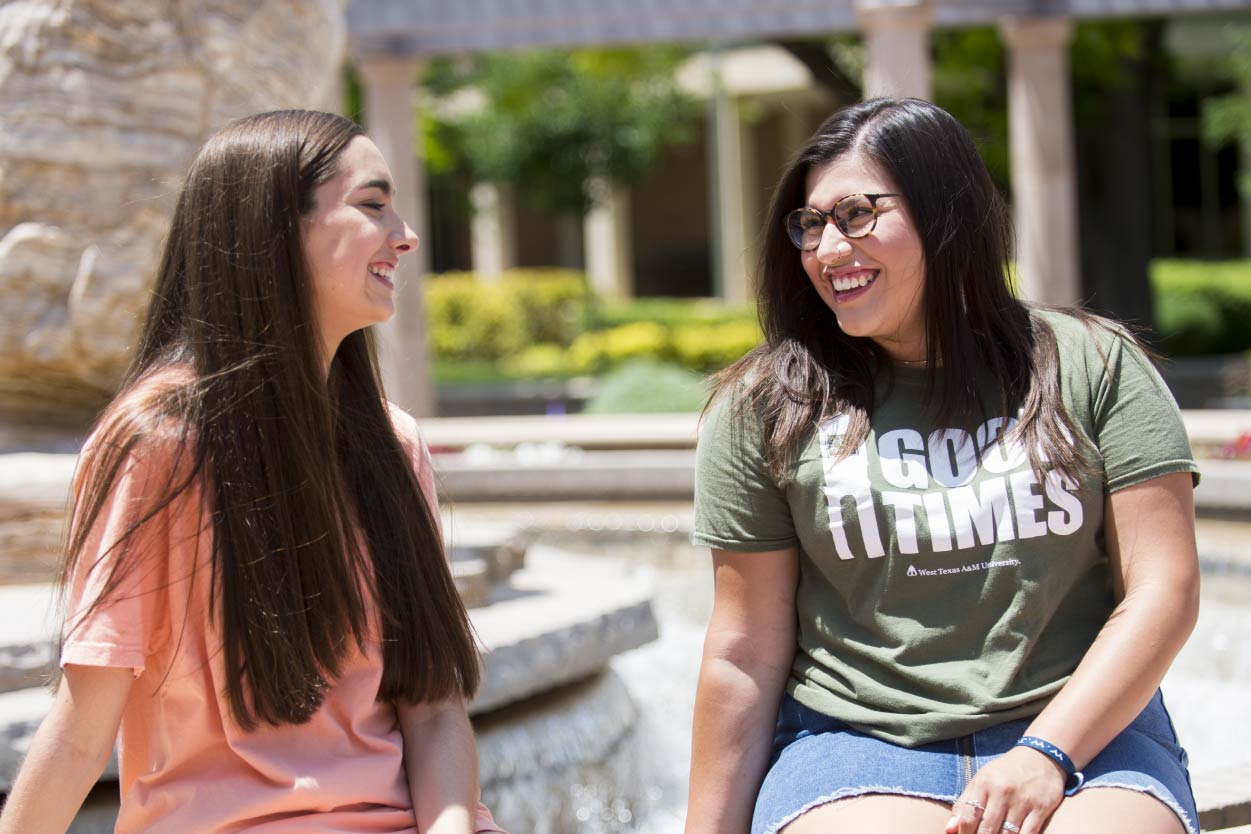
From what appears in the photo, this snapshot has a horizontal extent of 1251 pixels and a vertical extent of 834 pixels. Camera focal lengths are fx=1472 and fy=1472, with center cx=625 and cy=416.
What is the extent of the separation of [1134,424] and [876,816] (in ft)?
2.34

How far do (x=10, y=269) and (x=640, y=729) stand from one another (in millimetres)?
2150

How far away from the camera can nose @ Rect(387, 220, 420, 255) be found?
217cm

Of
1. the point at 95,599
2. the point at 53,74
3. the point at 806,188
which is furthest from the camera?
the point at 53,74

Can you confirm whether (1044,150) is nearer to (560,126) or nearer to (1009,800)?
(1009,800)

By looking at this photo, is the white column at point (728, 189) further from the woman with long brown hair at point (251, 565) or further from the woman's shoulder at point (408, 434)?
the woman with long brown hair at point (251, 565)

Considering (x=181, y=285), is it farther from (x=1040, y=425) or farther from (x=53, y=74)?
(x=53, y=74)

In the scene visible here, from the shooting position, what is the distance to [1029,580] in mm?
2229

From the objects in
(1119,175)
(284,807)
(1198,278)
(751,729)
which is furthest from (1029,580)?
(1198,278)

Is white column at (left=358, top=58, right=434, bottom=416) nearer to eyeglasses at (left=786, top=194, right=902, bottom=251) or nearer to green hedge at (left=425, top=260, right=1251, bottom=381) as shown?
green hedge at (left=425, top=260, right=1251, bottom=381)

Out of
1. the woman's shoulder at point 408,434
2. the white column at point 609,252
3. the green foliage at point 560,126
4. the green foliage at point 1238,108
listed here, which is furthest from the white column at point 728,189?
the woman's shoulder at point 408,434

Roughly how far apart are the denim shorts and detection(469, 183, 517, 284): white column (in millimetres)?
25865

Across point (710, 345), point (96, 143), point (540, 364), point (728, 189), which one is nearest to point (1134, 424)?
point (96, 143)

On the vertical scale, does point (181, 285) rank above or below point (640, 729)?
above

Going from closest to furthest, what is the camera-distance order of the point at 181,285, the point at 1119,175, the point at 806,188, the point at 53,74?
1. the point at 181,285
2. the point at 806,188
3. the point at 53,74
4. the point at 1119,175
